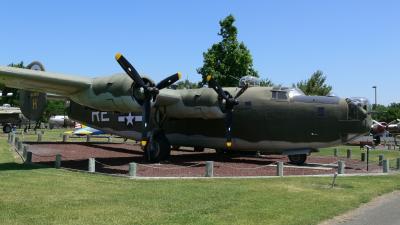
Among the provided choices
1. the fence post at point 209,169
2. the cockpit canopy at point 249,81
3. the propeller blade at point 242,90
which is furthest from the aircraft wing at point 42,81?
the cockpit canopy at point 249,81

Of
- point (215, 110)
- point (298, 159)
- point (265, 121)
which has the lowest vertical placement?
point (298, 159)

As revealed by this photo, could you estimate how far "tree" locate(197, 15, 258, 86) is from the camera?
3738cm

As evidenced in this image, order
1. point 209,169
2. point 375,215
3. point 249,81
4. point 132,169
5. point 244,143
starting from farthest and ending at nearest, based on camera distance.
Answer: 1. point 249,81
2. point 244,143
3. point 209,169
4. point 132,169
5. point 375,215

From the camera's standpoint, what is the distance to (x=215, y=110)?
2197 cm

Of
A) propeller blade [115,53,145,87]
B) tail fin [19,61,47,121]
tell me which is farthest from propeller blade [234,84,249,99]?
tail fin [19,61,47,121]

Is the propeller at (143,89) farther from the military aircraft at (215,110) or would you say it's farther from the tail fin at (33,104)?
the tail fin at (33,104)

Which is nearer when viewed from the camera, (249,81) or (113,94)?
(113,94)

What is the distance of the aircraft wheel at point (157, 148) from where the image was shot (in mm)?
21766

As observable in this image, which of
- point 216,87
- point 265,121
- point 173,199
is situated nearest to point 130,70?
point 216,87

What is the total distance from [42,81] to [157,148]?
6.20 meters

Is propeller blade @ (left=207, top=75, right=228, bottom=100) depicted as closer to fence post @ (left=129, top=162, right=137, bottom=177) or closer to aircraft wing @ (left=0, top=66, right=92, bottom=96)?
aircraft wing @ (left=0, top=66, right=92, bottom=96)

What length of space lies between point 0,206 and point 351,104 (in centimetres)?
1508

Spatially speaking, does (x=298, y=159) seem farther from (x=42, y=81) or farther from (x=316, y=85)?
(x=316, y=85)

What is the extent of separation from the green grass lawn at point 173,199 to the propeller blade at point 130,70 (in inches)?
186
